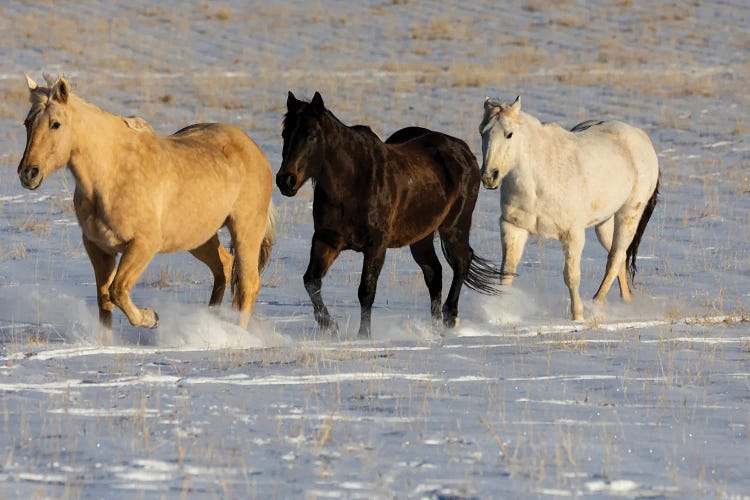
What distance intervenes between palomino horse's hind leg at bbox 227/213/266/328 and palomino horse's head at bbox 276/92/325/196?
0.65 m

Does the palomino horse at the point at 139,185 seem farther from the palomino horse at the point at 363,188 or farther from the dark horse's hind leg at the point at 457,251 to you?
the dark horse's hind leg at the point at 457,251

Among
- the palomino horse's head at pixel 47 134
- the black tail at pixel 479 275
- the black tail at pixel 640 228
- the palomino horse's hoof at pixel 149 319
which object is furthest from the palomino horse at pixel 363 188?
the black tail at pixel 640 228

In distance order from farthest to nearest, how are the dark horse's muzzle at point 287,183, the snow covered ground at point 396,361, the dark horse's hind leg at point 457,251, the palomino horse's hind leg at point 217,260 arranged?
the dark horse's hind leg at point 457,251 < the palomino horse's hind leg at point 217,260 < the dark horse's muzzle at point 287,183 < the snow covered ground at point 396,361

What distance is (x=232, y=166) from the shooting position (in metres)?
8.14

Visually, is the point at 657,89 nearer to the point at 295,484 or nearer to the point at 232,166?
the point at 232,166

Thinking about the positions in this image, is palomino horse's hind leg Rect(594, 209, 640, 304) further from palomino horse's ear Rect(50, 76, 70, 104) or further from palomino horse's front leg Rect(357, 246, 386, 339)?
palomino horse's ear Rect(50, 76, 70, 104)

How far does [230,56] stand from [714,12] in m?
12.6

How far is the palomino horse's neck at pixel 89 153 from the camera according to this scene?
7105 mm

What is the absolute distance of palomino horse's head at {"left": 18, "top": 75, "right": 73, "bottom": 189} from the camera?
Answer: 681 centimetres

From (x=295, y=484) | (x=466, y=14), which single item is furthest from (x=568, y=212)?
(x=466, y=14)

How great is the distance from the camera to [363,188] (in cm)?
810

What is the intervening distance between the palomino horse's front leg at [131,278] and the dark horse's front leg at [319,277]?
126 centimetres

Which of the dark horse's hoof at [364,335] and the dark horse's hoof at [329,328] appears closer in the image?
the dark horse's hoof at [364,335]

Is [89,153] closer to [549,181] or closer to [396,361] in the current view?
[396,361]
